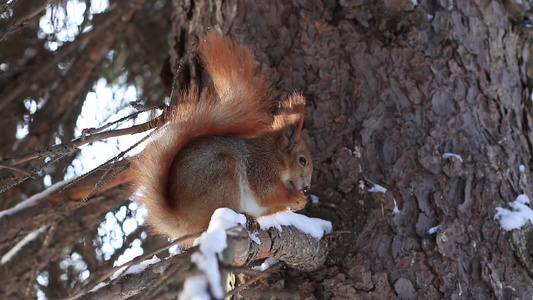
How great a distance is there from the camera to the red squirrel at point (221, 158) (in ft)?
4.95

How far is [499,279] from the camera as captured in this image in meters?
1.56

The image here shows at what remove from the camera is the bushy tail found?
1.50 m

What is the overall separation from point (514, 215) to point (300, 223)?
0.58 meters

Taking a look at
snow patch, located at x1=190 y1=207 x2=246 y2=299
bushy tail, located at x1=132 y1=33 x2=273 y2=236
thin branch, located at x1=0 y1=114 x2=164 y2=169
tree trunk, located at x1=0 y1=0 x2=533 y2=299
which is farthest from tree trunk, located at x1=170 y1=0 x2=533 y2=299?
snow patch, located at x1=190 y1=207 x2=246 y2=299

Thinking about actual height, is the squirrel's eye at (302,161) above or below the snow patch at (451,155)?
above

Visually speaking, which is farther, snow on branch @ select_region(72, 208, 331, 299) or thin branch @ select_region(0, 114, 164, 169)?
thin branch @ select_region(0, 114, 164, 169)

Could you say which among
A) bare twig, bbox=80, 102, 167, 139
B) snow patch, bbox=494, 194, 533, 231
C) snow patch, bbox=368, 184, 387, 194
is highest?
bare twig, bbox=80, 102, 167, 139

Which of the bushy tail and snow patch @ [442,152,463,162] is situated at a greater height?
the bushy tail

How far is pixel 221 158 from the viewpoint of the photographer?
1566mm

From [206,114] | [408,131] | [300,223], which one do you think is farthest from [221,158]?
[408,131]

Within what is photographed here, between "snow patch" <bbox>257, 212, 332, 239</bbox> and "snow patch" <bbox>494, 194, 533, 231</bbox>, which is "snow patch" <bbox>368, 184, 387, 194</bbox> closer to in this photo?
"snow patch" <bbox>257, 212, 332, 239</bbox>

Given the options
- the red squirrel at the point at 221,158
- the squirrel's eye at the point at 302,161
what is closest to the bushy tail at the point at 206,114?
the red squirrel at the point at 221,158

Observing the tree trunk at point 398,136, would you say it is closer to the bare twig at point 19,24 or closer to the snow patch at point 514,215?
the snow patch at point 514,215

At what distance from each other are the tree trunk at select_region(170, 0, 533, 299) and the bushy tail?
0.27 m
